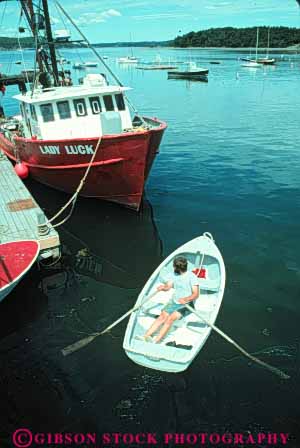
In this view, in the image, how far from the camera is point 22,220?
472 inches

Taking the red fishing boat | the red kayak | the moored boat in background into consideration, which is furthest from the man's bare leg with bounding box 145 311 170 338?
the moored boat in background

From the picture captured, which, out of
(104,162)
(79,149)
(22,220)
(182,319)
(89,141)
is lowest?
(182,319)

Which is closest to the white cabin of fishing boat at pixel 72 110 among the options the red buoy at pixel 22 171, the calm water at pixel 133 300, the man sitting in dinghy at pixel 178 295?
the red buoy at pixel 22 171

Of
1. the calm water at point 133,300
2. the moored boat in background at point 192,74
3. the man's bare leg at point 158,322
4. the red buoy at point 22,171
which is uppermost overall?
the moored boat in background at point 192,74

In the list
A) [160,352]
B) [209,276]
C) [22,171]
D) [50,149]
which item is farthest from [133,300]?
[22,171]

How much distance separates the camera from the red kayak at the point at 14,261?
8672mm

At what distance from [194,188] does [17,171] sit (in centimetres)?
822

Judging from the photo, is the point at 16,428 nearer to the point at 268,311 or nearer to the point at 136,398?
the point at 136,398

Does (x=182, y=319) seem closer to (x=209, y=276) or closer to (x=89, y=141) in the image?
(x=209, y=276)

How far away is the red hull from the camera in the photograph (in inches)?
497

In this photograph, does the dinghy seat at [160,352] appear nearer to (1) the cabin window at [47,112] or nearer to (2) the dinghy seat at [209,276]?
(2) the dinghy seat at [209,276]

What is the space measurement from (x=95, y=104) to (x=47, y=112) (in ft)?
6.34

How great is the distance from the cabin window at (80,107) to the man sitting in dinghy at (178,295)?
375 inches

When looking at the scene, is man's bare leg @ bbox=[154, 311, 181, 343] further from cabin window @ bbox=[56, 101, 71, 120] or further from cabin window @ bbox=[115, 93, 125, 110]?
cabin window @ bbox=[115, 93, 125, 110]
